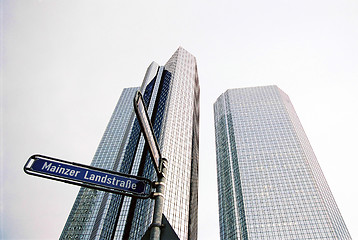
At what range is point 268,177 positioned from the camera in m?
115

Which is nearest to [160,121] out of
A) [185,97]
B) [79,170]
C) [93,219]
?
[185,97]

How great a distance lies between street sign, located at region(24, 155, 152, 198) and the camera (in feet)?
14.6

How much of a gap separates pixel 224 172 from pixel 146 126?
142223 millimetres

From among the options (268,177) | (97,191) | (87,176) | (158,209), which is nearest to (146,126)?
(158,209)

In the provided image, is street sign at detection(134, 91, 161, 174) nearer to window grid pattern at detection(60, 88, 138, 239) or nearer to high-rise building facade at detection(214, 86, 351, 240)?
window grid pattern at detection(60, 88, 138, 239)

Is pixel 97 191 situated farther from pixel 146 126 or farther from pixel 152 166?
pixel 146 126

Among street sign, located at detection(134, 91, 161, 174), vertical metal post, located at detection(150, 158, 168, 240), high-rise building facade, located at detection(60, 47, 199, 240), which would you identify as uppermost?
high-rise building facade, located at detection(60, 47, 199, 240)

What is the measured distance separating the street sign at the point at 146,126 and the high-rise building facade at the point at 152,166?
212 ft

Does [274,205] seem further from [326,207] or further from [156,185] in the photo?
[156,185]

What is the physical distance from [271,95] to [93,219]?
135 m

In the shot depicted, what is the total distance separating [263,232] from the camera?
9531 centimetres

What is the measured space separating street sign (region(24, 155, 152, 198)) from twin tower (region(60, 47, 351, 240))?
64.5 m

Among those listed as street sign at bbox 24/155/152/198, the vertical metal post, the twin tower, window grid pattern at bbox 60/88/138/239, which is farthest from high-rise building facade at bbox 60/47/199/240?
the vertical metal post

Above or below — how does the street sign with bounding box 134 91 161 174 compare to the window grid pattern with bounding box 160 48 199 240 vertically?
below
